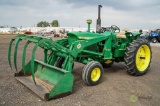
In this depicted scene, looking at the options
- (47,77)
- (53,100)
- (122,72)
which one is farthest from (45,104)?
(122,72)

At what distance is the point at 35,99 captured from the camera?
14.0ft

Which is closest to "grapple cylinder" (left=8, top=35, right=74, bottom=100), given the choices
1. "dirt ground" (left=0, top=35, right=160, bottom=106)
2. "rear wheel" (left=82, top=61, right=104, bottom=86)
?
"dirt ground" (left=0, top=35, right=160, bottom=106)

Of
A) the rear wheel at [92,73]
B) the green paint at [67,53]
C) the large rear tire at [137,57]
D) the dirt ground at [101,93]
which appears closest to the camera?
the dirt ground at [101,93]

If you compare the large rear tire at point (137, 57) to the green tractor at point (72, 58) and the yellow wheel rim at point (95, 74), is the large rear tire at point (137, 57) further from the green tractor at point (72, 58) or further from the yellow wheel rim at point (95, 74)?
the yellow wheel rim at point (95, 74)

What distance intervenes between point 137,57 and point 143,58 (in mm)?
400

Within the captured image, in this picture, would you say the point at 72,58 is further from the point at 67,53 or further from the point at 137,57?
the point at 137,57

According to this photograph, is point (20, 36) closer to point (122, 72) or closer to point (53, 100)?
point (53, 100)

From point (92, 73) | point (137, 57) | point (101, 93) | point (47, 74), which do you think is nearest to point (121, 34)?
point (137, 57)

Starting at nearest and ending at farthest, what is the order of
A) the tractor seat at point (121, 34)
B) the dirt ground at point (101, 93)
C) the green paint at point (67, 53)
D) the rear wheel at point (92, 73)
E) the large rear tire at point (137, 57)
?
the dirt ground at point (101, 93), the green paint at point (67, 53), the rear wheel at point (92, 73), the large rear tire at point (137, 57), the tractor seat at point (121, 34)

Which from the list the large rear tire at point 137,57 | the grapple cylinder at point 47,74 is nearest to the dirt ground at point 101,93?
the grapple cylinder at point 47,74

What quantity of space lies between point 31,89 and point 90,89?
1.43 metres

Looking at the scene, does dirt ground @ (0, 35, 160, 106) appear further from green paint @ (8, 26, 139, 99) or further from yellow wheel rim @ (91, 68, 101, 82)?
green paint @ (8, 26, 139, 99)

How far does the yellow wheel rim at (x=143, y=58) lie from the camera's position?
6.60 meters

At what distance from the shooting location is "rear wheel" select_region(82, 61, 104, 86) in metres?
4.98
